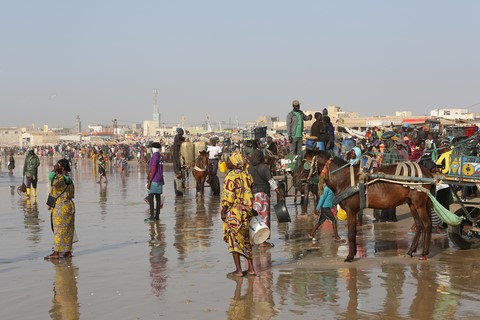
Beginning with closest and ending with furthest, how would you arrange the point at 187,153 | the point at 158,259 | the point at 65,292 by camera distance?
the point at 65,292 → the point at 158,259 → the point at 187,153

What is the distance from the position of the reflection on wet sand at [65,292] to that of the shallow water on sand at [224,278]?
1 cm

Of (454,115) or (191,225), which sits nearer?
(191,225)

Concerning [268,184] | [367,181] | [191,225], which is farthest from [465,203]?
[191,225]

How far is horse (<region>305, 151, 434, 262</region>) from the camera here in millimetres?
10930

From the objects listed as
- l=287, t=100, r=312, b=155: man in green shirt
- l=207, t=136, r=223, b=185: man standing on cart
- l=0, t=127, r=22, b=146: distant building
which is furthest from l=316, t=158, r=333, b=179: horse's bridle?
l=0, t=127, r=22, b=146: distant building

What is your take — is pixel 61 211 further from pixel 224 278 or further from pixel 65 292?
pixel 224 278

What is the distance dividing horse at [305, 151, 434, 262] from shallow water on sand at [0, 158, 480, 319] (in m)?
0.54

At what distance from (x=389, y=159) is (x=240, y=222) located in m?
4.90

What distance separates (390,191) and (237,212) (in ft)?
8.55

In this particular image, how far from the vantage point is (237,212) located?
9.92m

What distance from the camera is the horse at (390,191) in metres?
10.9

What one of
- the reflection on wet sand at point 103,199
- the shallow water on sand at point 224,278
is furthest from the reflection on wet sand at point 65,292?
the reflection on wet sand at point 103,199

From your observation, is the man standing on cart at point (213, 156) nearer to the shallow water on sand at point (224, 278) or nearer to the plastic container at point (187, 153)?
the plastic container at point (187, 153)

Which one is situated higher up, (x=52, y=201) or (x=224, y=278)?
(x=52, y=201)
